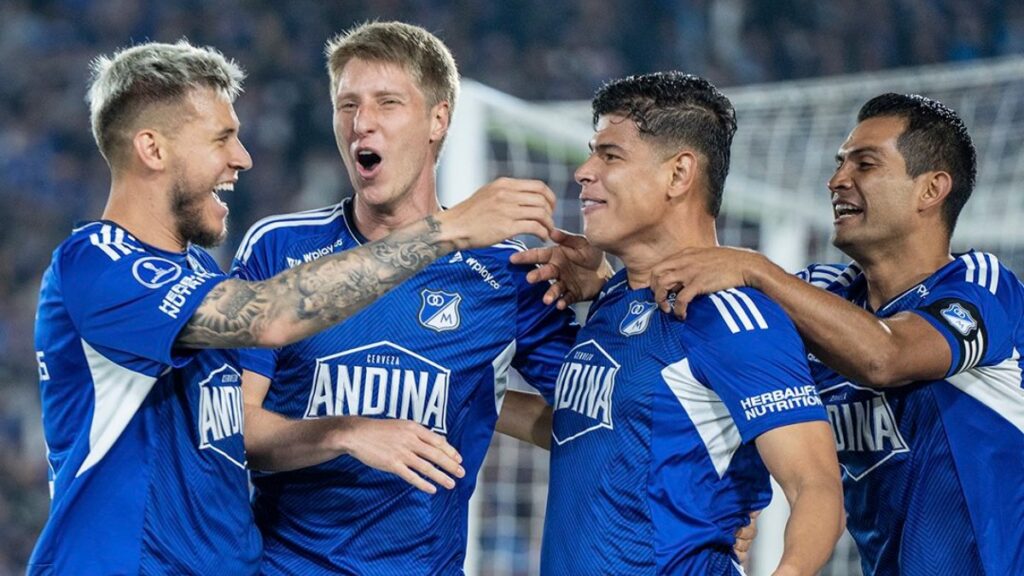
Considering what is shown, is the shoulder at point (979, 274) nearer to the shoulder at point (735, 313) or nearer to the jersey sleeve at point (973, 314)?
the jersey sleeve at point (973, 314)

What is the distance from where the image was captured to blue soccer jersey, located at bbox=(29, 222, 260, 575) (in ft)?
8.57

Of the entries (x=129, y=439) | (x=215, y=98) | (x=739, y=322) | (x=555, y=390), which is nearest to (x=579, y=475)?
(x=555, y=390)

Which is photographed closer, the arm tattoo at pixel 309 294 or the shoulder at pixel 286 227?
the arm tattoo at pixel 309 294

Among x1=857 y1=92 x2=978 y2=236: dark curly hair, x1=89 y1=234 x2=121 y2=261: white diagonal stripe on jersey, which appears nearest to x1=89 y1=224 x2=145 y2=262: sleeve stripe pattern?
x1=89 y1=234 x2=121 y2=261: white diagonal stripe on jersey

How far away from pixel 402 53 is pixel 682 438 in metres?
1.26

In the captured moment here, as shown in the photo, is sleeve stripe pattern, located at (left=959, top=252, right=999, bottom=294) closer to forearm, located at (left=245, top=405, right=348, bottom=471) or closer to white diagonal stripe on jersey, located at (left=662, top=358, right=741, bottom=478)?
white diagonal stripe on jersey, located at (left=662, top=358, right=741, bottom=478)

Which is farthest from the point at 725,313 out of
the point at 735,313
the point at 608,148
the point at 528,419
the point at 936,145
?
the point at 936,145

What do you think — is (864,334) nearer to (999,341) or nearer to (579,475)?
(999,341)

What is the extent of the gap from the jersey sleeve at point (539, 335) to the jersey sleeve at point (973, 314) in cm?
90

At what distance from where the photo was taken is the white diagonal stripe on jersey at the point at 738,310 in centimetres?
273

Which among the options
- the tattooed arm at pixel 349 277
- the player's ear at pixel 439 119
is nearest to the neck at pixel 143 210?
the tattooed arm at pixel 349 277

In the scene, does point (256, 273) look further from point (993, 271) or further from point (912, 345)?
point (993, 271)

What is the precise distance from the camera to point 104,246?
105 inches

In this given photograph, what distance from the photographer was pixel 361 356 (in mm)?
3156
